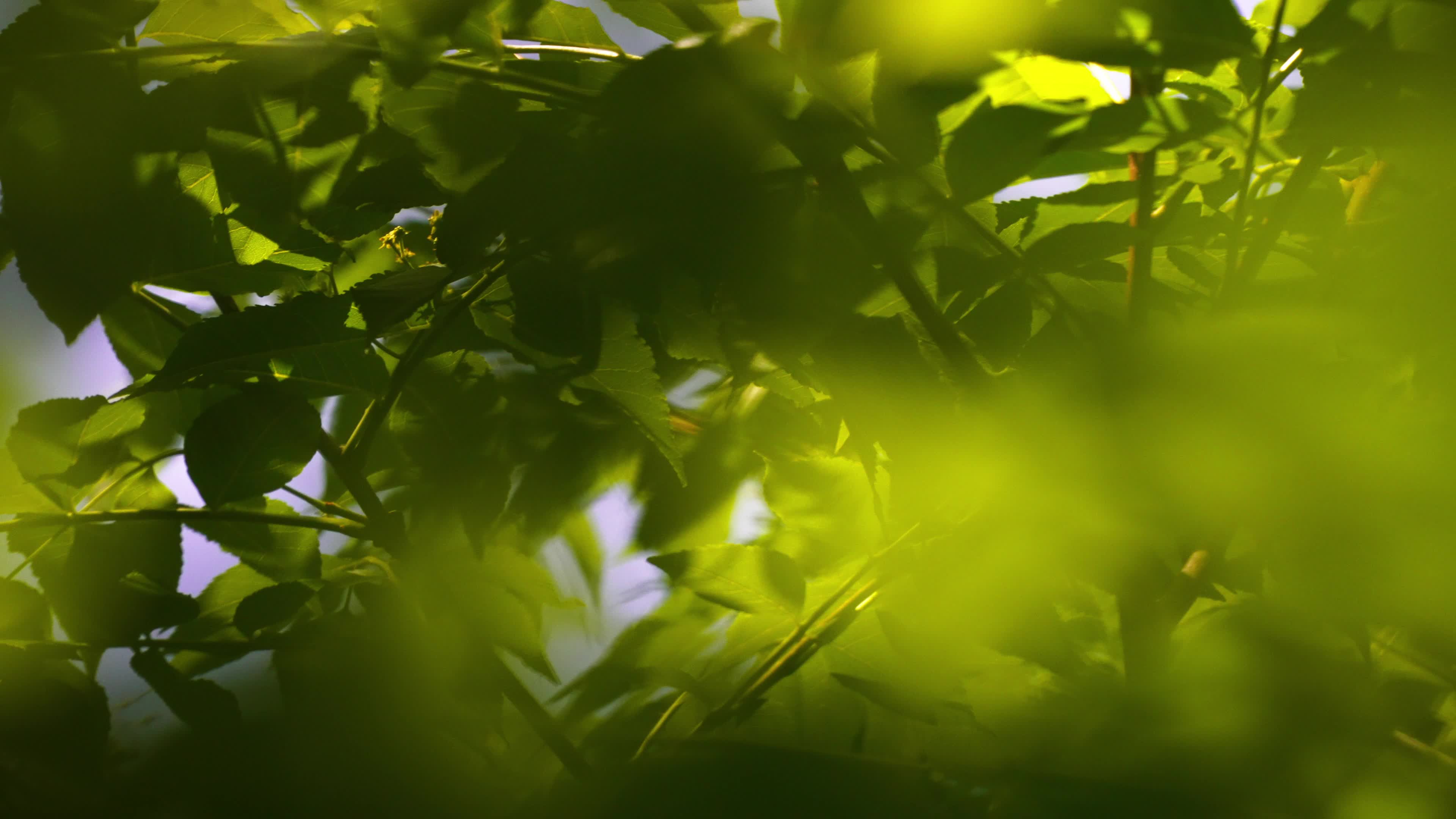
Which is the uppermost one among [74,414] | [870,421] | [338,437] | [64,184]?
[64,184]

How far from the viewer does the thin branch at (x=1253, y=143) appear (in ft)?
1.72

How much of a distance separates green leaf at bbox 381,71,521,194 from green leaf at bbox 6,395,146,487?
327 millimetres

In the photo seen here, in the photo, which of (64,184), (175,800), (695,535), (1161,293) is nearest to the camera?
(175,800)

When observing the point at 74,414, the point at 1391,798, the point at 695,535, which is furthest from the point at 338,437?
the point at 1391,798

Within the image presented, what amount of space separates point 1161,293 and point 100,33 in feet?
2.41

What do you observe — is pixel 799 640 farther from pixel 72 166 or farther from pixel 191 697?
pixel 72 166

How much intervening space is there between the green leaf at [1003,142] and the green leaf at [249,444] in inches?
18.6

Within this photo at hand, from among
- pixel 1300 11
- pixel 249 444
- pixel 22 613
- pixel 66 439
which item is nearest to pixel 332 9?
pixel 249 444

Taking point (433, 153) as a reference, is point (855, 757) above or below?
below

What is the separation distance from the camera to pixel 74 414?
2.26 feet

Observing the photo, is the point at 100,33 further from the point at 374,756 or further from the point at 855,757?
the point at 855,757

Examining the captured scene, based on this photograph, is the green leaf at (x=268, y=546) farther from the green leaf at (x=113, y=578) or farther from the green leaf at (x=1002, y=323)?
the green leaf at (x=1002, y=323)

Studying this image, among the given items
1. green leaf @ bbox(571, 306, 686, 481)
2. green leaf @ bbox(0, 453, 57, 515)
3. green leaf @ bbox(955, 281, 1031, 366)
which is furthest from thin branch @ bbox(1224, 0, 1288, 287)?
green leaf @ bbox(0, 453, 57, 515)

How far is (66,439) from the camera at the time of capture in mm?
703
